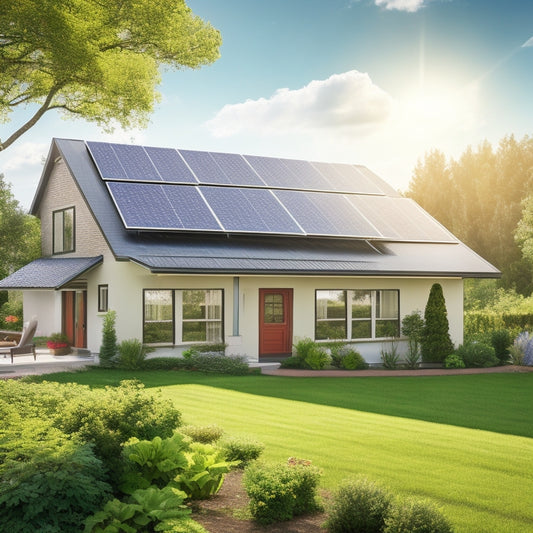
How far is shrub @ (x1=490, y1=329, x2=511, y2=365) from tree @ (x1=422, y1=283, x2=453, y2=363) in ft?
6.19

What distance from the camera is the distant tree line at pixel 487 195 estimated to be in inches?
2223

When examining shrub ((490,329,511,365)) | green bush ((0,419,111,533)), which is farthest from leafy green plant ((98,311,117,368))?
green bush ((0,419,111,533))

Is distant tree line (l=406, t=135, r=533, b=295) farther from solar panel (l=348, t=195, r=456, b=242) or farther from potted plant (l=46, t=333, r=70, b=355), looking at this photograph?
potted plant (l=46, t=333, r=70, b=355)

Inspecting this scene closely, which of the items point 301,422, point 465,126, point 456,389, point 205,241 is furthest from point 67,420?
point 465,126

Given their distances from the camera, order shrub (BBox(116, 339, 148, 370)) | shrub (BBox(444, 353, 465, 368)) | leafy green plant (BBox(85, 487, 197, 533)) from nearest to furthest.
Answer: leafy green plant (BBox(85, 487, 197, 533))
shrub (BBox(116, 339, 148, 370))
shrub (BBox(444, 353, 465, 368))

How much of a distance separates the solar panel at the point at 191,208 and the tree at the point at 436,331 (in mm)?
7487

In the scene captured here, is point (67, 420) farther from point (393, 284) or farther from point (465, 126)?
point (465, 126)

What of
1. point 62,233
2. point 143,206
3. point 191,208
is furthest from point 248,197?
point 62,233

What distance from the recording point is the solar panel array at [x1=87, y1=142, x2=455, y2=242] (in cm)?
2212

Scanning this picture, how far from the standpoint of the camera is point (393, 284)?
2417 centimetres

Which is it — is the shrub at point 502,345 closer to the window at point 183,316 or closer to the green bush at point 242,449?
the window at point 183,316

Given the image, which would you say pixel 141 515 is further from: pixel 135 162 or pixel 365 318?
pixel 135 162

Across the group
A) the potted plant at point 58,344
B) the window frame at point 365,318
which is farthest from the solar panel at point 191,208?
the potted plant at point 58,344

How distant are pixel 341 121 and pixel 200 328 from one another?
1410 inches
